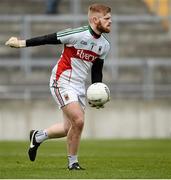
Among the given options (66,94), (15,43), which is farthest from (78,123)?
(15,43)

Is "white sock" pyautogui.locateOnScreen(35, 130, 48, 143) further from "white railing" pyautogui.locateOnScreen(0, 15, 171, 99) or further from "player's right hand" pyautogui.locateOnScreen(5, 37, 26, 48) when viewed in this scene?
"white railing" pyautogui.locateOnScreen(0, 15, 171, 99)

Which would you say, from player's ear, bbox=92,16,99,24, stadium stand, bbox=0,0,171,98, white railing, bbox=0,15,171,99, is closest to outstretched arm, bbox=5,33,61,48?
player's ear, bbox=92,16,99,24

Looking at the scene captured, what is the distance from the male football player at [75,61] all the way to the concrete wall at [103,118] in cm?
1111

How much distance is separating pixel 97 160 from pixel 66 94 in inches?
104

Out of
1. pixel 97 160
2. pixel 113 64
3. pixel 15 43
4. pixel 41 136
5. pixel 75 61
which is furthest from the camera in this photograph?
pixel 113 64

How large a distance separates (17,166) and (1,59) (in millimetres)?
13757

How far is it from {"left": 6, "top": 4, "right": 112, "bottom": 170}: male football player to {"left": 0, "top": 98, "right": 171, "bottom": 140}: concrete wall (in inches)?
438

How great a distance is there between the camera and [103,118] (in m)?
25.3

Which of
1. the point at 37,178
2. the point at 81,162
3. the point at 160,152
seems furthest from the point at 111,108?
the point at 37,178

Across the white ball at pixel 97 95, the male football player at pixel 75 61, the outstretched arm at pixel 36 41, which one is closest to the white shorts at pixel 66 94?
the male football player at pixel 75 61

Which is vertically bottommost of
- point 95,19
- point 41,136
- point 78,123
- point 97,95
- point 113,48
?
point 41,136

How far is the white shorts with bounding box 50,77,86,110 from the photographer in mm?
13797

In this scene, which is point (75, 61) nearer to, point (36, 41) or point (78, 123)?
point (36, 41)

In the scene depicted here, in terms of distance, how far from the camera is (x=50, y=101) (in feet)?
83.5
